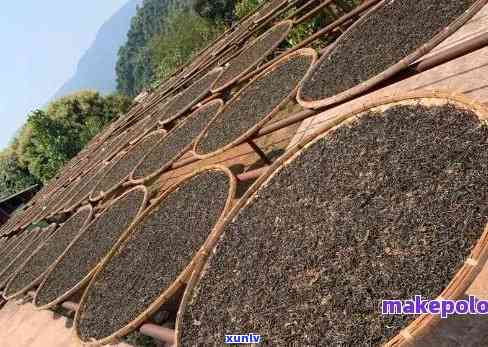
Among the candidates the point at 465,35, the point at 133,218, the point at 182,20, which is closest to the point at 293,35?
the point at 465,35

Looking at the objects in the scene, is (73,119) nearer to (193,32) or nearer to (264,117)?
(193,32)

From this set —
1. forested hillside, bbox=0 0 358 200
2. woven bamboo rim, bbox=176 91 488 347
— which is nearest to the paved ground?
woven bamboo rim, bbox=176 91 488 347

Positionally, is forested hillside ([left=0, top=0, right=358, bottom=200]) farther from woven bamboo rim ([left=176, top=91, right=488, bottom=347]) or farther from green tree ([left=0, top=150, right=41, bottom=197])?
woven bamboo rim ([left=176, top=91, right=488, bottom=347])

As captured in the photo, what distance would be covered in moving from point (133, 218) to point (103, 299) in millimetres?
1195

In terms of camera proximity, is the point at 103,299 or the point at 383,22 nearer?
the point at 103,299

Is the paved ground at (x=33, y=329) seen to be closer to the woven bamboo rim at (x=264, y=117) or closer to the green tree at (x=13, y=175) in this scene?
the woven bamboo rim at (x=264, y=117)

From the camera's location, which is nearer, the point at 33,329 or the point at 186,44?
the point at 33,329

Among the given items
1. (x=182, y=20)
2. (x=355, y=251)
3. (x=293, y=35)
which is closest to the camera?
(x=355, y=251)

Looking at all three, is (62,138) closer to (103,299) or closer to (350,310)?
(103,299)

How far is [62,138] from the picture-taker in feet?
65.8

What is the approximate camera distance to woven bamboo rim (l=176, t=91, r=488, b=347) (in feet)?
5.05

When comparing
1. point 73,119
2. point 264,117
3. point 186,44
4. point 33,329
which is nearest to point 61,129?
point 73,119

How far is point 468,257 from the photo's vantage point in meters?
→ 1.61

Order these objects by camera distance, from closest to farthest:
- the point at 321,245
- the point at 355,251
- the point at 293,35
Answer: the point at 355,251, the point at 321,245, the point at 293,35
